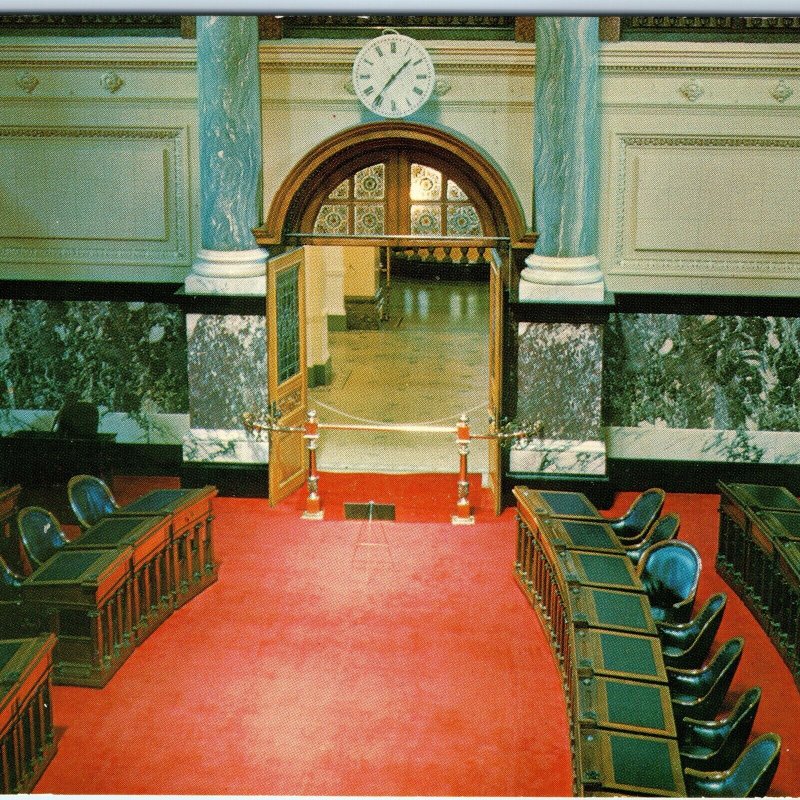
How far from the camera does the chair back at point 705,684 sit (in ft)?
23.2

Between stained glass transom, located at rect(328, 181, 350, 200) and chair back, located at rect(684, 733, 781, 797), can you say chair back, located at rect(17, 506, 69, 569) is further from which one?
chair back, located at rect(684, 733, 781, 797)

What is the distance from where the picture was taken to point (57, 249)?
11.8 metres

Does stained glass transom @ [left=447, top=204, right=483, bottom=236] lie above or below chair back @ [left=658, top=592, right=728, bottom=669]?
above

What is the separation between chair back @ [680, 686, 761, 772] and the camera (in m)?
6.48

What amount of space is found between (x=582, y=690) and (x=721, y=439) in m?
5.22

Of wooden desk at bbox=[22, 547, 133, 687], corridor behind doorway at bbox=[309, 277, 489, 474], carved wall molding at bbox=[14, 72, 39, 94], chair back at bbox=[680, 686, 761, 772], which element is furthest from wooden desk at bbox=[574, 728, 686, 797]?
carved wall molding at bbox=[14, 72, 39, 94]

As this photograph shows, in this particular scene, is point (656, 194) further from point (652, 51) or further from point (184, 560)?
point (184, 560)

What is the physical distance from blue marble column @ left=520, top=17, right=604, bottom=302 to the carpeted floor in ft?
7.25

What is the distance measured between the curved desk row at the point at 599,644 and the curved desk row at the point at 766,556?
3.44 feet

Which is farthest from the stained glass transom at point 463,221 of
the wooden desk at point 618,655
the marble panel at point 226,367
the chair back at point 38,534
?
the wooden desk at point 618,655

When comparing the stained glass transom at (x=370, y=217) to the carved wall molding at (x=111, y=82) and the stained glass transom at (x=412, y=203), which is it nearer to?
the stained glass transom at (x=412, y=203)

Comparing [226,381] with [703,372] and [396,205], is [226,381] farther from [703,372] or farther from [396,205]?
[703,372]

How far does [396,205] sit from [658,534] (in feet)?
12.9

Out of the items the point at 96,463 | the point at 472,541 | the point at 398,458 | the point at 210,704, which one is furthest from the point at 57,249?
the point at 210,704
